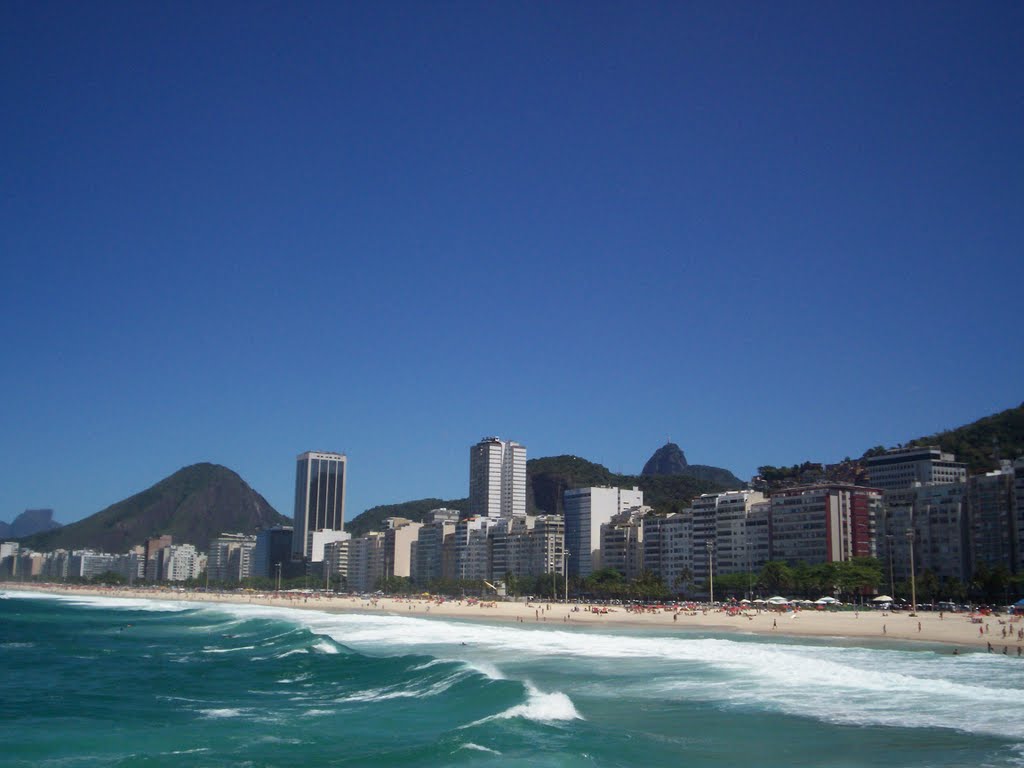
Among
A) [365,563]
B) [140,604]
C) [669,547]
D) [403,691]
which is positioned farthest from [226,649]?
[365,563]

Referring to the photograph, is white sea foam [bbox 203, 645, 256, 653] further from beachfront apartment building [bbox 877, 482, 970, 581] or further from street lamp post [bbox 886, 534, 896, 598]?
beachfront apartment building [bbox 877, 482, 970, 581]

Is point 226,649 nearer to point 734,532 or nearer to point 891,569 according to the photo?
point 891,569

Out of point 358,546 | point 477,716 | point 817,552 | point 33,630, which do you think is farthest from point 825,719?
point 358,546

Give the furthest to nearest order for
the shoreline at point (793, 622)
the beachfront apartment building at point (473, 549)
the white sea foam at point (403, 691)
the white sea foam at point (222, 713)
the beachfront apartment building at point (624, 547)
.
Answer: the beachfront apartment building at point (473, 549) < the beachfront apartment building at point (624, 547) < the shoreline at point (793, 622) < the white sea foam at point (403, 691) < the white sea foam at point (222, 713)

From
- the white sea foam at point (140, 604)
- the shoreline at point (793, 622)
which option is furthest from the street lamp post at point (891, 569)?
the white sea foam at point (140, 604)

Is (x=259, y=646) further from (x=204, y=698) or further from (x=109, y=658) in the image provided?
(x=204, y=698)

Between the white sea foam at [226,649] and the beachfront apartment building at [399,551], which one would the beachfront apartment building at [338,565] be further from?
the white sea foam at [226,649]

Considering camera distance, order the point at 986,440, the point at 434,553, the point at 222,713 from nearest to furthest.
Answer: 1. the point at 222,713
2. the point at 986,440
3. the point at 434,553

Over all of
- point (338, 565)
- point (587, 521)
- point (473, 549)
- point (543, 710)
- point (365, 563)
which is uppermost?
point (587, 521)
